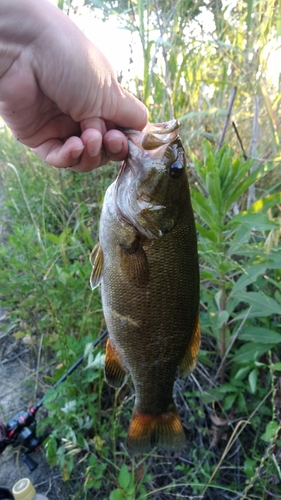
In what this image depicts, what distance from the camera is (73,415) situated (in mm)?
1742

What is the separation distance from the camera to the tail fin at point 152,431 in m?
1.49

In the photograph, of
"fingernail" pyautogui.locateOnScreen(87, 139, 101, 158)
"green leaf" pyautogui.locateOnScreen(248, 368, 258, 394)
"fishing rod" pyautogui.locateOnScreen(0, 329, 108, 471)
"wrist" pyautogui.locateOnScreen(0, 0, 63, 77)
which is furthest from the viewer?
"fishing rod" pyautogui.locateOnScreen(0, 329, 108, 471)

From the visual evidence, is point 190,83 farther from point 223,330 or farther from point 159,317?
point 159,317

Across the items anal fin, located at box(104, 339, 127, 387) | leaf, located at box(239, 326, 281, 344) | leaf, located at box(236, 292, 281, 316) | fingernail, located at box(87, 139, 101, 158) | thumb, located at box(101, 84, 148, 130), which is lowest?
leaf, located at box(239, 326, 281, 344)

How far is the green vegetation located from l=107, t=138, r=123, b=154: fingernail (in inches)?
18.0

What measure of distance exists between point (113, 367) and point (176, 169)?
83 cm

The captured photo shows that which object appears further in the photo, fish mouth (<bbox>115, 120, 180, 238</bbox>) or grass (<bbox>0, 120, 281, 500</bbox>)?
grass (<bbox>0, 120, 281, 500</bbox>)

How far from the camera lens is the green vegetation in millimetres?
1577

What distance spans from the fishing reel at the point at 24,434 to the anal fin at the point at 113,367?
0.68m

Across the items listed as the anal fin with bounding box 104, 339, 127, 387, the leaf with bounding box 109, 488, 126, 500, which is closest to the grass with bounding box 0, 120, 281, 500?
the leaf with bounding box 109, 488, 126, 500

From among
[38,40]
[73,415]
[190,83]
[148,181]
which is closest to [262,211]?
[148,181]

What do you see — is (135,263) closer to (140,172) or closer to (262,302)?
(140,172)

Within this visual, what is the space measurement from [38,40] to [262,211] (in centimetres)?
108

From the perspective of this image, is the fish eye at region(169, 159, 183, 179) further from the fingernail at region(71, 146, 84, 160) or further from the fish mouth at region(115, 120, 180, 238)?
the fingernail at region(71, 146, 84, 160)
